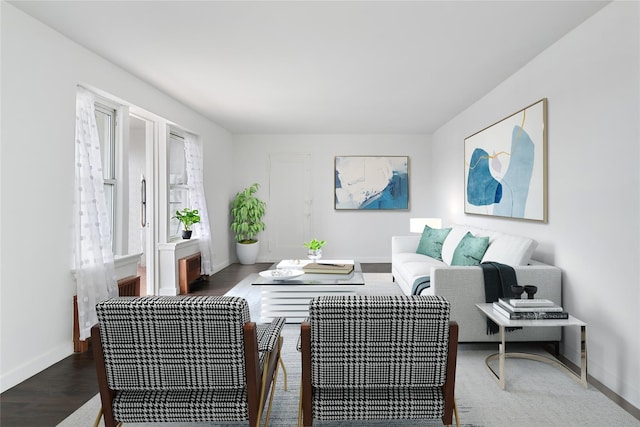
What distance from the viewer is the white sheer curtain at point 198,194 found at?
5695mm

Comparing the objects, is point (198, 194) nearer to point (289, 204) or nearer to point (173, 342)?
point (289, 204)

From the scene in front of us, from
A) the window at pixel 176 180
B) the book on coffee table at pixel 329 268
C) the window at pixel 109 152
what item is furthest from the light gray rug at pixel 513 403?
the window at pixel 176 180

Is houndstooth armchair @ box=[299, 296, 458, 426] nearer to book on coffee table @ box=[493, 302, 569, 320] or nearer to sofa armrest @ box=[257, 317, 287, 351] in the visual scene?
sofa armrest @ box=[257, 317, 287, 351]

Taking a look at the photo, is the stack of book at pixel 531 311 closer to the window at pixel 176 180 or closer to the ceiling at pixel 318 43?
the ceiling at pixel 318 43

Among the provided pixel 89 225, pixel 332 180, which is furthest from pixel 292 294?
pixel 332 180

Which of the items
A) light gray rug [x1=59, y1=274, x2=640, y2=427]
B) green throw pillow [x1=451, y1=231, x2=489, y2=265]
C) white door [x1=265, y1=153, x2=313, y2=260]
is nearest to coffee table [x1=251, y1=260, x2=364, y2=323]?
light gray rug [x1=59, y1=274, x2=640, y2=427]

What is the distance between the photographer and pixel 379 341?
5.15 feet

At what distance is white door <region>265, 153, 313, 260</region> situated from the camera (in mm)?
7645

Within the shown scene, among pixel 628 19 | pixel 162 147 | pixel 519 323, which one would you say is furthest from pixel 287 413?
pixel 162 147

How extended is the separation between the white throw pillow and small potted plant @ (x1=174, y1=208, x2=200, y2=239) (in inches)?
138

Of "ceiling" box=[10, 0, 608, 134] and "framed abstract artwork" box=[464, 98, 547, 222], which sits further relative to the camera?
"framed abstract artwork" box=[464, 98, 547, 222]

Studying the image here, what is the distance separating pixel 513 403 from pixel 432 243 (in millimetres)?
3014

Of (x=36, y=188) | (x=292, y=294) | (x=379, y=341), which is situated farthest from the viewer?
(x=292, y=294)

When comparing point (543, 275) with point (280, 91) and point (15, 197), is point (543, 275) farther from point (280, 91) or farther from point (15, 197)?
point (15, 197)
